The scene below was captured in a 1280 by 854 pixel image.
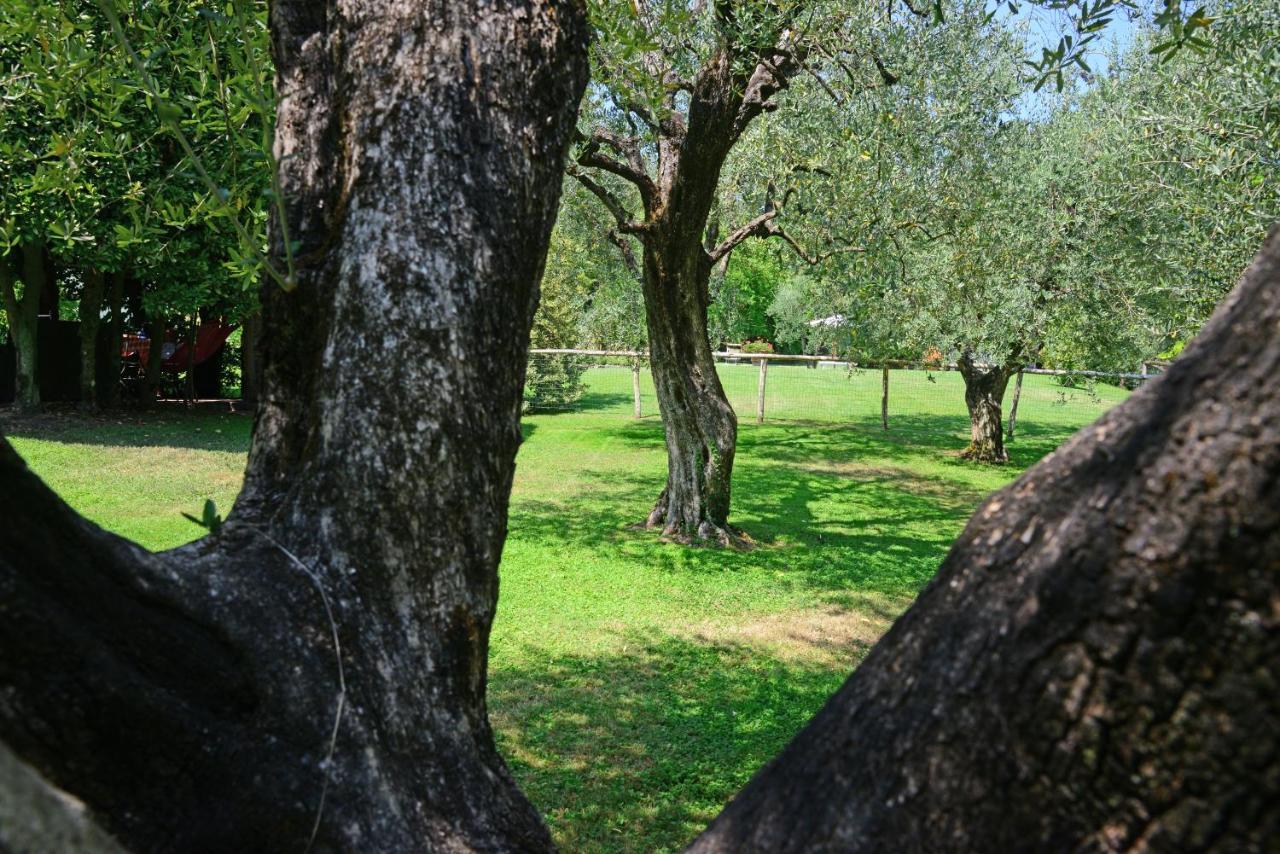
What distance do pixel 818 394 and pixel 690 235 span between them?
2016 centimetres

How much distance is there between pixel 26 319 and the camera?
14.5m

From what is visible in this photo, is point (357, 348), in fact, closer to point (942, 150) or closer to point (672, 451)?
point (672, 451)

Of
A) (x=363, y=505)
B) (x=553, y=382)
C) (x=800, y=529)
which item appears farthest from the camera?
(x=553, y=382)

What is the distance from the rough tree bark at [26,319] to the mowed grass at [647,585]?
1.01 metres

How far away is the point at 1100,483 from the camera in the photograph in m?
1.42

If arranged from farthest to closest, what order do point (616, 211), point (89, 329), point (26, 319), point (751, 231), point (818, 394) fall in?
point (818, 394) → point (89, 329) → point (26, 319) → point (751, 231) → point (616, 211)

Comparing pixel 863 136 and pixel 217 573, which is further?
pixel 863 136

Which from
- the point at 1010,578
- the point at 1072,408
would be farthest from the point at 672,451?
the point at 1072,408

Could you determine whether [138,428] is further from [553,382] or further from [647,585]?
[553,382]

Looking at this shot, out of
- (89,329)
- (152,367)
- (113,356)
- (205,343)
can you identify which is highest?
(89,329)

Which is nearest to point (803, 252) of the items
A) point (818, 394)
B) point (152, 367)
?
point (152, 367)

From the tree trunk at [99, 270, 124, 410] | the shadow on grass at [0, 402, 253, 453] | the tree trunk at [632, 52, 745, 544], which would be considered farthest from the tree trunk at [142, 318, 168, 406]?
the tree trunk at [632, 52, 745, 544]

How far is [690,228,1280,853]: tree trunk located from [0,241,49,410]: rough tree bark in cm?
1579

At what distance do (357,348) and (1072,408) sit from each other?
29689 millimetres
